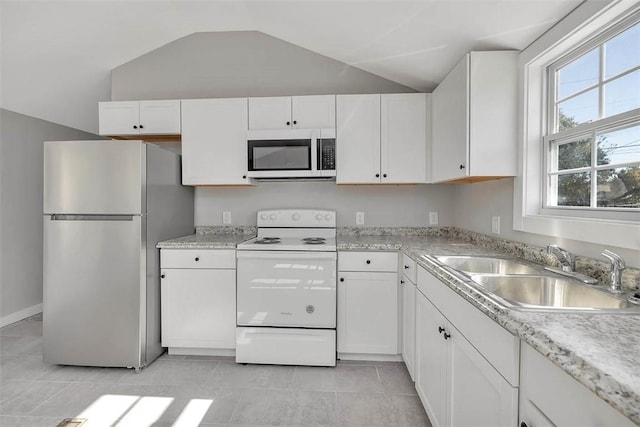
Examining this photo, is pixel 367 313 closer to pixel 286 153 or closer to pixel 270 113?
pixel 286 153

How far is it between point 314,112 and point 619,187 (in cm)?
199

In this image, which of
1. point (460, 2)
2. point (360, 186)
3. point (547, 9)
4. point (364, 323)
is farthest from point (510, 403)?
point (360, 186)

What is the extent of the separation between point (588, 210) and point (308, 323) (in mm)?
1770

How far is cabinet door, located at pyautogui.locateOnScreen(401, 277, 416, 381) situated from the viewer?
2.00 m

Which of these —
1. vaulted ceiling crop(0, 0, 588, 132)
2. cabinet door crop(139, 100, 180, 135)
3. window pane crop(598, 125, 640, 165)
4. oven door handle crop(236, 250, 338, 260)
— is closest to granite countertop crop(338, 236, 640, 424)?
window pane crop(598, 125, 640, 165)

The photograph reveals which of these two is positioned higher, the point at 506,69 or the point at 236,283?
the point at 506,69

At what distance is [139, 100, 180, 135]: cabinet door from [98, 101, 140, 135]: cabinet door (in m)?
0.07

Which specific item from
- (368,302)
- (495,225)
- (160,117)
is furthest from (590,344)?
(160,117)

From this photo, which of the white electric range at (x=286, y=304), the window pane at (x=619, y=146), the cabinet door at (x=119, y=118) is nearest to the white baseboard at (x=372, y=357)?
the white electric range at (x=286, y=304)

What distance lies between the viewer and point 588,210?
1452 mm

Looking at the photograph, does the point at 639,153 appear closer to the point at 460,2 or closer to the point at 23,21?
the point at 460,2

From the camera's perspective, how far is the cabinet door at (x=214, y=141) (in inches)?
105

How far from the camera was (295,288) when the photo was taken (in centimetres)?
230

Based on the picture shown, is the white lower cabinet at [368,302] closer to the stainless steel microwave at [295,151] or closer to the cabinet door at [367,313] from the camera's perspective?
the cabinet door at [367,313]
